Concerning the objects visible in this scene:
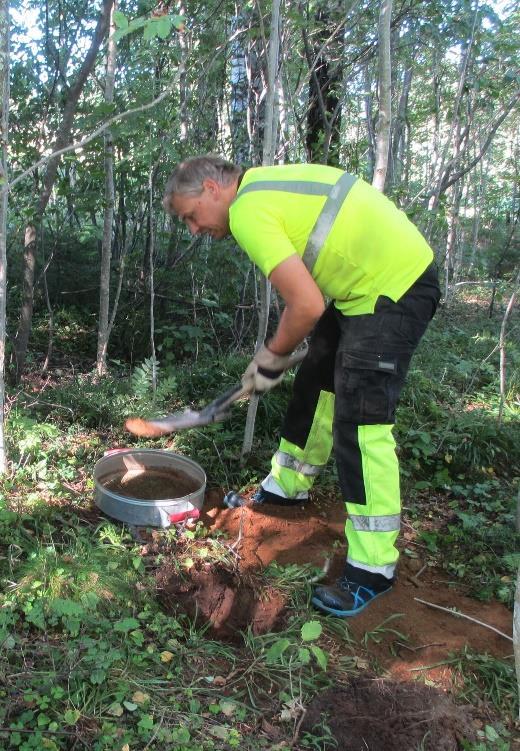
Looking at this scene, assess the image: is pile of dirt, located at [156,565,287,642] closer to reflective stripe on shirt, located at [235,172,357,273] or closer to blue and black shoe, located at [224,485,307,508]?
blue and black shoe, located at [224,485,307,508]

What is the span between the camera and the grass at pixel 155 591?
6.03 ft

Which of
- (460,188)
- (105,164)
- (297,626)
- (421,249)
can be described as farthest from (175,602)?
(460,188)

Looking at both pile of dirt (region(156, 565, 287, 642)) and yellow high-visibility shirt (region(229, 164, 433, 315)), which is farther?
pile of dirt (region(156, 565, 287, 642))

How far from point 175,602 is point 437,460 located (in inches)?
82.7

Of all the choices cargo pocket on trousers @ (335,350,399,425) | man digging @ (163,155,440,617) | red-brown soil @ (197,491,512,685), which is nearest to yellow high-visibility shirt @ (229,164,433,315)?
man digging @ (163,155,440,617)

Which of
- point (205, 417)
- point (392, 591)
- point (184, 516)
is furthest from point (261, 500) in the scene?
point (392, 591)

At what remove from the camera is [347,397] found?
8.08 ft

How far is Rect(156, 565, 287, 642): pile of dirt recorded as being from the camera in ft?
8.12

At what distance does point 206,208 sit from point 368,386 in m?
0.99

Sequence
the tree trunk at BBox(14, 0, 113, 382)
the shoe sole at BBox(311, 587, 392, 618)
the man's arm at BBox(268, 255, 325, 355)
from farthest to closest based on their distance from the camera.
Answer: the tree trunk at BBox(14, 0, 113, 382) → the shoe sole at BBox(311, 587, 392, 618) → the man's arm at BBox(268, 255, 325, 355)

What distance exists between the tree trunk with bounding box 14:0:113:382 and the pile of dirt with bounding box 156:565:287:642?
2470mm

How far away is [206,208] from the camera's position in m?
2.32

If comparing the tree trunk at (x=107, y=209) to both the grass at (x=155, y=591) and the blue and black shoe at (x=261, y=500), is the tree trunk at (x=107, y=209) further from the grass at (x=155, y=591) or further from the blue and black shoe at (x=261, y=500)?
the blue and black shoe at (x=261, y=500)

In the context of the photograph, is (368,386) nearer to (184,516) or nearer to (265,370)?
(265,370)
